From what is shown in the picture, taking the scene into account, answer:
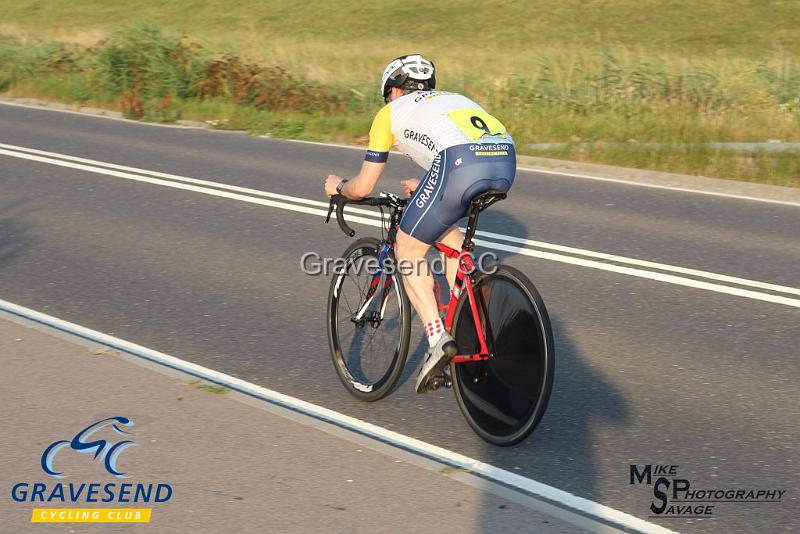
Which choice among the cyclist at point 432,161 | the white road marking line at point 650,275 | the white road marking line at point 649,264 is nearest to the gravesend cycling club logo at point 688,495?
the cyclist at point 432,161

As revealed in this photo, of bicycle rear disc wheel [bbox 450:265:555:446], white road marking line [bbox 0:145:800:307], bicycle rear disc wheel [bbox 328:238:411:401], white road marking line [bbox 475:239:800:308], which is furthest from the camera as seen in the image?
white road marking line [bbox 0:145:800:307]

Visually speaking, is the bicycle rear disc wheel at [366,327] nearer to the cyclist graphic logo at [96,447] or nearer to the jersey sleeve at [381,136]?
A: the jersey sleeve at [381,136]

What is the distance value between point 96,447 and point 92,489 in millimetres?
417

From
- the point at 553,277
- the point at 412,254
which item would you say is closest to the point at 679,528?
the point at 412,254

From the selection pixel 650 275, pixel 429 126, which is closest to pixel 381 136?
pixel 429 126

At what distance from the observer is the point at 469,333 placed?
543cm

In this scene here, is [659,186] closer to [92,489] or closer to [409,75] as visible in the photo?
[409,75]

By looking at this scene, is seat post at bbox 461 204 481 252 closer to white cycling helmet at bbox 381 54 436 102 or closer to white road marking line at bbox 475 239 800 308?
white cycling helmet at bbox 381 54 436 102

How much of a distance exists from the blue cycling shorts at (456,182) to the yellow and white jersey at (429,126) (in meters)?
0.05

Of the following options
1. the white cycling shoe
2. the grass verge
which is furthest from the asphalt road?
the grass verge

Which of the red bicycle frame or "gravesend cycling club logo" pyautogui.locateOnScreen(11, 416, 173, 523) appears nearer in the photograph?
"gravesend cycling club logo" pyautogui.locateOnScreen(11, 416, 173, 523)

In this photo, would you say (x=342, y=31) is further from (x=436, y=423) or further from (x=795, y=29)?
(x=436, y=423)

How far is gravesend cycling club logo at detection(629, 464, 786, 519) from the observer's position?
457cm

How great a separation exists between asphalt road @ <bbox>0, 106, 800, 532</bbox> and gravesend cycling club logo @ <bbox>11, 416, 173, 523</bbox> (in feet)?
4.50
